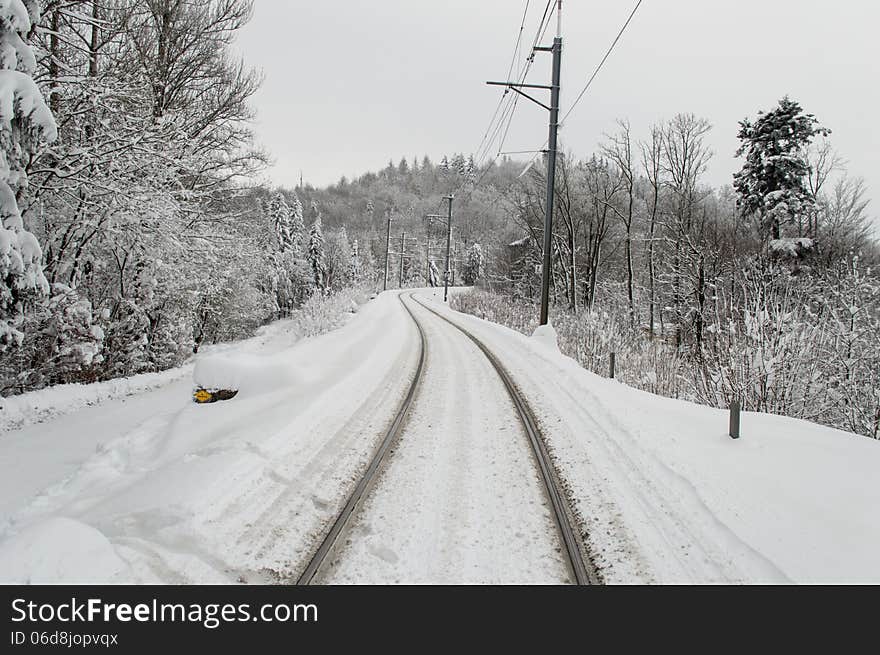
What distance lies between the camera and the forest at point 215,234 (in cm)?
767

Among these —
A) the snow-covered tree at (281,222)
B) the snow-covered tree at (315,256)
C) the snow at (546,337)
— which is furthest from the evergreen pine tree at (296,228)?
the snow at (546,337)

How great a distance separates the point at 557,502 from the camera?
4.34 m

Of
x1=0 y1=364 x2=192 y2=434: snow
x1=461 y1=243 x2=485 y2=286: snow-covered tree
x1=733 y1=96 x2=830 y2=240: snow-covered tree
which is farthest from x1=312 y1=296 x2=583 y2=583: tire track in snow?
x1=461 y1=243 x2=485 y2=286: snow-covered tree

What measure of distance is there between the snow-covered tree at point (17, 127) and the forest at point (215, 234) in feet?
0.11

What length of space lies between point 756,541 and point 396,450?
3567mm

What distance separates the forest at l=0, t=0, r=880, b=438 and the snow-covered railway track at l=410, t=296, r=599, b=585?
3662 mm

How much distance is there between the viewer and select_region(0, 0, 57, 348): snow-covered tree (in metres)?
6.77

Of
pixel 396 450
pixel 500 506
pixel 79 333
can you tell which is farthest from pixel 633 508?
pixel 79 333

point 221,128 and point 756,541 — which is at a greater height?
point 221,128

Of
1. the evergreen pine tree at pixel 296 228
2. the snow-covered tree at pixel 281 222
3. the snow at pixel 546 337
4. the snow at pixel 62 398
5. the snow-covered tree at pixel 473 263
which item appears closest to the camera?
the snow at pixel 62 398

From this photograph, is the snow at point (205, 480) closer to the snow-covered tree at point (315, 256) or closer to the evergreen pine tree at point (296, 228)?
the evergreen pine tree at point (296, 228)
